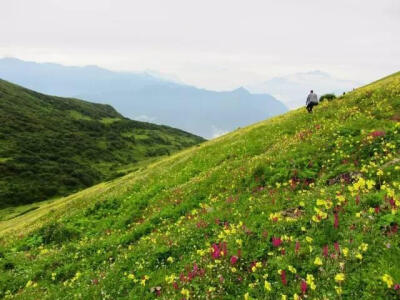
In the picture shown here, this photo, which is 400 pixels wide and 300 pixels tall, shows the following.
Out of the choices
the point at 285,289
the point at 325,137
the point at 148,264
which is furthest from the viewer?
the point at 325,137

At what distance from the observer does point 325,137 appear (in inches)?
752

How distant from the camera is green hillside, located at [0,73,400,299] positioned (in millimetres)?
7988

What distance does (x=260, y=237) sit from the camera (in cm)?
1037

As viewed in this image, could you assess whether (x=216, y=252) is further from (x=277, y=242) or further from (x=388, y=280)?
(x=388, y=280)

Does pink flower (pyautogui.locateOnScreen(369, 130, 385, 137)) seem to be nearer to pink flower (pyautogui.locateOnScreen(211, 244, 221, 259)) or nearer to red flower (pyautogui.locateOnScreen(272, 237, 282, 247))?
red flower (pyautogui.locateOnScreen(272, 237, 282, 247))

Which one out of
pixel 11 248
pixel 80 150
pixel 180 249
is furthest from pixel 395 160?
pixel 80 150

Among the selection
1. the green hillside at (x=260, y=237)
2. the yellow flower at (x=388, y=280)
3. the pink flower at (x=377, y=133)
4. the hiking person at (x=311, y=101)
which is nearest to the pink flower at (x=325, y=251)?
the green hillside at (x=260, y=237)

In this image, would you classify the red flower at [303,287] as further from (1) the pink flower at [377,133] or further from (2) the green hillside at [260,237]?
(1) the pink flower at [377,133]

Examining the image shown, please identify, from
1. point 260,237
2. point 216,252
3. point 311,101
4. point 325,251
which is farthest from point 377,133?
point 311,101

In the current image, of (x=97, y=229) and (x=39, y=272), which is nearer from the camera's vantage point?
(x=39, y=272)

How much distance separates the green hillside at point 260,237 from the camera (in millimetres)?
7988

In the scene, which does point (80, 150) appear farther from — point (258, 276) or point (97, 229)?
point (258, 276)

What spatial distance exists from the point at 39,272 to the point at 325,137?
54.6 feet

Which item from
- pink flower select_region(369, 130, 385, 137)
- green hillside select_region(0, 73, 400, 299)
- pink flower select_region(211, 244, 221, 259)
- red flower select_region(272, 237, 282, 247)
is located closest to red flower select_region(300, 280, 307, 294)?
green hillside select_region(0, 73, 400, 299)
